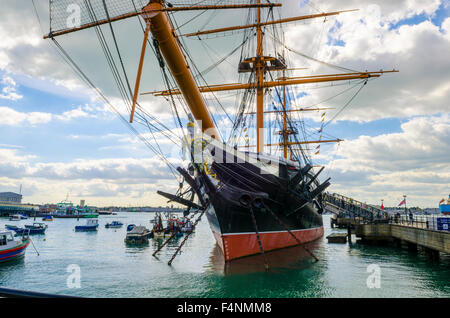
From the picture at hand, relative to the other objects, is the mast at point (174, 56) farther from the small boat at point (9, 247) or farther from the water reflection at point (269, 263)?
the small boat at point (9, 247)

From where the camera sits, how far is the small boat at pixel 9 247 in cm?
1829

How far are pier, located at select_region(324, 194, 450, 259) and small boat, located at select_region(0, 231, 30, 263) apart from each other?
81.4 ft

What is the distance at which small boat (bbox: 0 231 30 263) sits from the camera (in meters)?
18.3

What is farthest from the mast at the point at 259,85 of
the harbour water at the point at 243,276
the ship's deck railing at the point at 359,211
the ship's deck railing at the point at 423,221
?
the ship's deck railing at the point at 359,211

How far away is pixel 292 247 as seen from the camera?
19.6 meters

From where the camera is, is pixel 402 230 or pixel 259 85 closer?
pixel 402 230

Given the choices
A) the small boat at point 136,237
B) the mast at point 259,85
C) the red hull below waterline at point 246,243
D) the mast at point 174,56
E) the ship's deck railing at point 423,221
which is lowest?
the small boat at point 136,237

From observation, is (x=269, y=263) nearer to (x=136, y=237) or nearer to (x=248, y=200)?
(x=248, y=200)

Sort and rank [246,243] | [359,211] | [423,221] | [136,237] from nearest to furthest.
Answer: [246,243] < [423,221] < [136,237] < [359,211]

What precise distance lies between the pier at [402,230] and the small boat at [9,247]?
24.8 meters

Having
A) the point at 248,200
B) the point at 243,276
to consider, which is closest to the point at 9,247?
the point at 243,276

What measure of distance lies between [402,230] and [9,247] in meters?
27.0

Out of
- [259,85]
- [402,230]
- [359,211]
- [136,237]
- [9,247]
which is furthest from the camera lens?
[359,211]

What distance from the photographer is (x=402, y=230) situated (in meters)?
21.2
